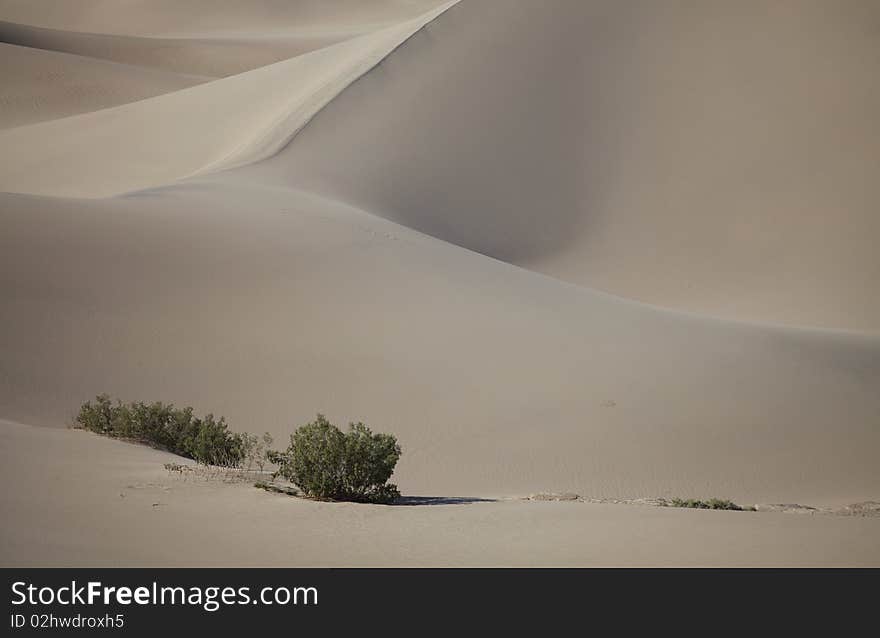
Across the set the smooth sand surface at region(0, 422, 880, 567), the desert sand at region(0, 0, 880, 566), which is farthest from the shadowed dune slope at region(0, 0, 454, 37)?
the smooth sand surface at region(0, 422, 880, 567)

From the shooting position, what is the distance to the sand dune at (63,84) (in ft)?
150

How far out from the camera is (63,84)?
160 ft

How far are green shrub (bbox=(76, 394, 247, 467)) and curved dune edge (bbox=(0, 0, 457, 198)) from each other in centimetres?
1512

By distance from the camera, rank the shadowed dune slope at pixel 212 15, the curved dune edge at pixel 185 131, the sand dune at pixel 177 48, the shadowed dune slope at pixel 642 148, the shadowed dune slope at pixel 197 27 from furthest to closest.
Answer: the shadowed dune slope at pixel 212 15 < the shadowed dune slope at pixel 197 27 < the sand dune at pixel 177 48 < the curved dune edge at pixel 185 131 < the shadowed dune slope at pixel 642 148

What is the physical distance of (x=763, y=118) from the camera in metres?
29.7

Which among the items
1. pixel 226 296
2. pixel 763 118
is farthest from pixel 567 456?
pixel 763 118

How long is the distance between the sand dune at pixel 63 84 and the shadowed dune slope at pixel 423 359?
31167 mm

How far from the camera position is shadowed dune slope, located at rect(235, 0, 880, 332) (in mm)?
24750

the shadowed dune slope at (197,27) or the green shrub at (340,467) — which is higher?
the shadowed dune slope at (197,27)

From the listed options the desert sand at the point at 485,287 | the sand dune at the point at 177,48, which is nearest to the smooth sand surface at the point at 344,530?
the desert sand at the point at 485,287

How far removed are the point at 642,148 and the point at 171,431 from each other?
22075 millimetres
